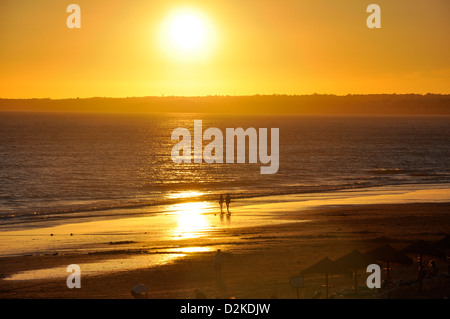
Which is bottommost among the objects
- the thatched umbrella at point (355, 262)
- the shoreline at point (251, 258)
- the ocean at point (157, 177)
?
the shoreline at point (251, 258)

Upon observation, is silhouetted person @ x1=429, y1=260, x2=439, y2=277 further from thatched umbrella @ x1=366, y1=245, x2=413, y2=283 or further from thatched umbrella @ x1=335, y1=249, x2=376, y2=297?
thatched umbrella @ x1=335, y1=249, x2=376, y2=297

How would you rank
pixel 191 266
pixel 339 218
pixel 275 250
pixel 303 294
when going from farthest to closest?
pixel 339 218
pixel 275 250
pixel 191 266
pixel 303 294

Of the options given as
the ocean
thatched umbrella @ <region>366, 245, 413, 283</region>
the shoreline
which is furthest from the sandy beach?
the ocean

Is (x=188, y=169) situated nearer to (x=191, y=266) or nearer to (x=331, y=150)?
(x=331, y=150)

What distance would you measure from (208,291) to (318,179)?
153 ft

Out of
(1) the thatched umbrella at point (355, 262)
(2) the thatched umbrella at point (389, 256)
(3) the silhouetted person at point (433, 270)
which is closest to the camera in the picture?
(1) the thatched umbrella at point (355, 262)

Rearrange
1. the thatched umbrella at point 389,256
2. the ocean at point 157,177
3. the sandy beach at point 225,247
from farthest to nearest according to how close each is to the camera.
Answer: the ocean at point 157,177 → the sandy beach at point 225,247 → the thatched umbrella at point 389,256

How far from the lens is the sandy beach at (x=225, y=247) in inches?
811

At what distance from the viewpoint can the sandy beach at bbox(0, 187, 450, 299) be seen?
2061 centimetres

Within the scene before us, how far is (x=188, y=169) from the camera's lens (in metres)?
79.4

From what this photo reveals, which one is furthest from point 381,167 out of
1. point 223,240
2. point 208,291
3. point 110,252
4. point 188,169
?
point 208,291

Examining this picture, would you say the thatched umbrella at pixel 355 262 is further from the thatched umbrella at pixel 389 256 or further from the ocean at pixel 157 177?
the ocean at pixel 157 177

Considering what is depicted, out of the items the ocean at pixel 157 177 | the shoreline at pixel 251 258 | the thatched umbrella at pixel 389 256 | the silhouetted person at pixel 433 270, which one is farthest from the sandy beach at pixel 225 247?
the ocean at pixel 157 177

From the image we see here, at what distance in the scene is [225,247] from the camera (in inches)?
1117
